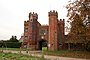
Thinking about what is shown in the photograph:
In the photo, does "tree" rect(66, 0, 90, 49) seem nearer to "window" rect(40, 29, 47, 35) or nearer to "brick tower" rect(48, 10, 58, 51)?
"brick tower" rect(48, 10, 58, 51)

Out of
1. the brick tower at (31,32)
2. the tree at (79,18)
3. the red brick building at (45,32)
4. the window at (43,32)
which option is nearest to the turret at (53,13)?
the red brick building at (45,32)

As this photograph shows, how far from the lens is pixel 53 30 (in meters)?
58.5

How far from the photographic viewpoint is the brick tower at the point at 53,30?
57.9 meters

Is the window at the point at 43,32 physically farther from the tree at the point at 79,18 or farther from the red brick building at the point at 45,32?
the tree at the point at 79,18

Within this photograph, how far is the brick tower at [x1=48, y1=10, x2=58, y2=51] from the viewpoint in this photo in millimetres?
57875

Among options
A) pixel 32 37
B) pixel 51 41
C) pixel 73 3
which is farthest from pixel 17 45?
pixel 73 3

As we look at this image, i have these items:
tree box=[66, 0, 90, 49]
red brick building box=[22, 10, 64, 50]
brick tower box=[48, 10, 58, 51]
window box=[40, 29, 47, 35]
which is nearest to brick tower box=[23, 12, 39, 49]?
red brick building box=[22, 10, 64, 50]

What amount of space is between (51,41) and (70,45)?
5703mm

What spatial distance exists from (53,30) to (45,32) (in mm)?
6421

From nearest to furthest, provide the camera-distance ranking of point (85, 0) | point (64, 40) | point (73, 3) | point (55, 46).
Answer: point (85, 0) → point (73, 3) → point (55, 46) → point (64, 40)

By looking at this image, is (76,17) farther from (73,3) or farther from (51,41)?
(51,41)

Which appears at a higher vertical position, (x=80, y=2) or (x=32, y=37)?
(x=80, y=2)

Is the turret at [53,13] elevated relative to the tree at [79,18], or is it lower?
elevated

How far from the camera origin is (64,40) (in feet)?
202
